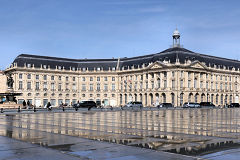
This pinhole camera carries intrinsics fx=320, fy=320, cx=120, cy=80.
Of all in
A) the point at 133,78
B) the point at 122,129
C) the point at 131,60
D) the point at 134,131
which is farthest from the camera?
the point at 131,60

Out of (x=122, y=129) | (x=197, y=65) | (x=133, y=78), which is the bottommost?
(x=122, y=129)

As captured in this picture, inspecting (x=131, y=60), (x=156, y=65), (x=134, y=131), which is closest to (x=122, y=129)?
(x=134, y=131)

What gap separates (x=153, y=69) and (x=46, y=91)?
38188 mm

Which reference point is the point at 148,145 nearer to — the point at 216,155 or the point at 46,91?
the point at 216,155

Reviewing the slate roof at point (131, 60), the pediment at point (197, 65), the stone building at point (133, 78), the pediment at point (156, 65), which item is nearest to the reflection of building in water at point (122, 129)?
the stone building at point (133, 78)

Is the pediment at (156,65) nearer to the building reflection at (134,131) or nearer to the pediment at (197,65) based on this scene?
the pediment at (197,65)

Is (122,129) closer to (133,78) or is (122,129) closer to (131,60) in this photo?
(133,78)

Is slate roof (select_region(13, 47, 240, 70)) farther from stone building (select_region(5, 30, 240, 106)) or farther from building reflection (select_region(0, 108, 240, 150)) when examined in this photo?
building reflection (select_region(0, 108, 240, 150))

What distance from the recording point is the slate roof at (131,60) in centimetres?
9944

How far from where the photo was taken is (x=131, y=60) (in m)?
116

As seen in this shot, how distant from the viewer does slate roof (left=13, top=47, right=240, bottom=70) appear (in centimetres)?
9944

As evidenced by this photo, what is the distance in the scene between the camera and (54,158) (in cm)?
963

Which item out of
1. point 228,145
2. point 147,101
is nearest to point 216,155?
point 228,145

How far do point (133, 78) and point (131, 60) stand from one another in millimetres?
8162
